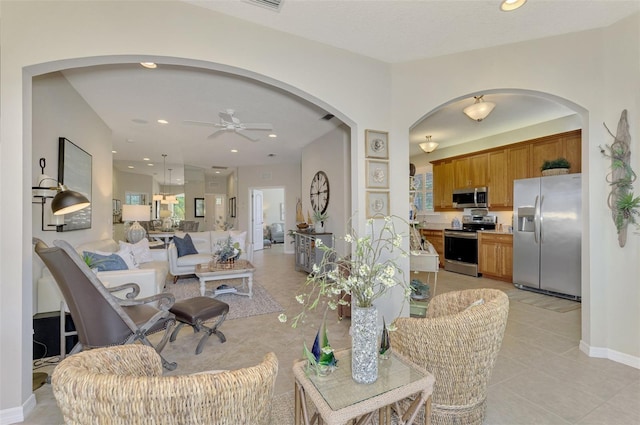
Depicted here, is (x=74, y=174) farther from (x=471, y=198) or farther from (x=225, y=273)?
(x=471, y=198)

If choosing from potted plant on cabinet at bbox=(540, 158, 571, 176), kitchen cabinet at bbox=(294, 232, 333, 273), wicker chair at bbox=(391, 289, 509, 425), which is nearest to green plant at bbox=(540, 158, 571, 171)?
potted plant on cabinet at bbox=(540, 158, 571, 176)

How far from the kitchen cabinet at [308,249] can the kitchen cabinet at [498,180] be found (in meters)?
3.28

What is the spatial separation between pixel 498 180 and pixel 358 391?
5.55 meters

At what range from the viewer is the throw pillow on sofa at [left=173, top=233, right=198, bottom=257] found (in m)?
5.40

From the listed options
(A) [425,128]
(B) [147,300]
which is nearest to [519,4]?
(A) [425,128]

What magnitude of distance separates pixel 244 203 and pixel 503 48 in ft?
26.3

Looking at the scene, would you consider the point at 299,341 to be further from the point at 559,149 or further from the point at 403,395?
the point at 559,149

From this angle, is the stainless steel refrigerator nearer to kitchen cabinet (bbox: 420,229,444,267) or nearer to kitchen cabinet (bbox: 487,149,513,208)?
kitchen cabinet (bbox: 487,149,513,208)

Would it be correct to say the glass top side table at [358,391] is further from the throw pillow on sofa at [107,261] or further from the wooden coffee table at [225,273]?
the wooden coffee table at [225,273]

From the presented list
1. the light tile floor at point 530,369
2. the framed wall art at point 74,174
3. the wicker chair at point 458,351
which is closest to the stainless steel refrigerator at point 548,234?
the light tile floor at point 530,369

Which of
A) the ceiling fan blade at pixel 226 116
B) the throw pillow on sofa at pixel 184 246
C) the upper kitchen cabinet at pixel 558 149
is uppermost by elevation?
the ceiling fan blade at pixel 226 116

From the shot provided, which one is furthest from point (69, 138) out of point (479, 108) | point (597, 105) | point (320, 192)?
point (597, 105)

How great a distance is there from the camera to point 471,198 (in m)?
5.90

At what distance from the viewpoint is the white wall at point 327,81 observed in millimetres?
1809
